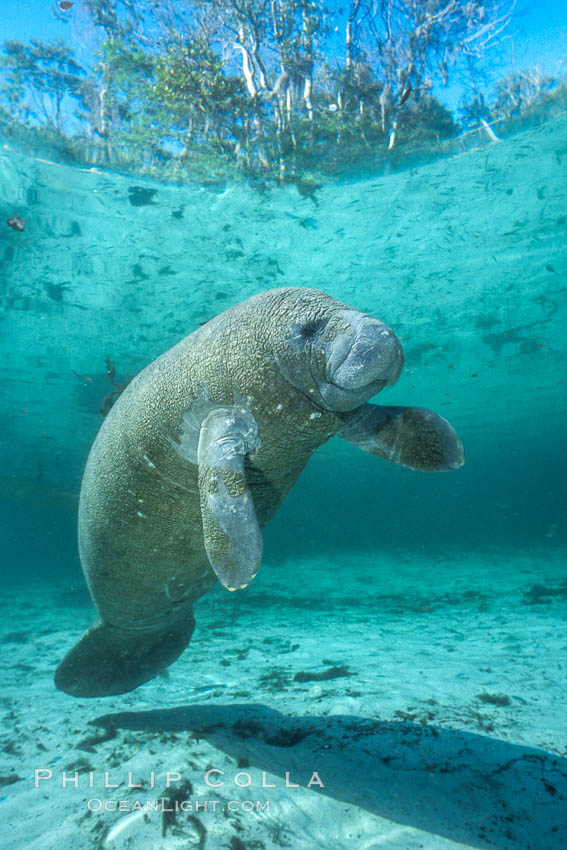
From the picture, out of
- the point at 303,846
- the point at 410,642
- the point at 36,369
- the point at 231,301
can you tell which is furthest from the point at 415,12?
the point at 36,369

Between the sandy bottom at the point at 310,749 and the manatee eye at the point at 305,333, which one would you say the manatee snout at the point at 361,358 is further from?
the sandy bottom at the point at 310,749

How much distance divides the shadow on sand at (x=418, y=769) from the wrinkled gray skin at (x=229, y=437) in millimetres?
1226

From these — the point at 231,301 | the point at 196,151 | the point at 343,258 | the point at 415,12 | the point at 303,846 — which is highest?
the point at 415,12

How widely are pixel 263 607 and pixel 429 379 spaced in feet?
43.0

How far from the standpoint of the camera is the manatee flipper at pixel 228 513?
173 cm

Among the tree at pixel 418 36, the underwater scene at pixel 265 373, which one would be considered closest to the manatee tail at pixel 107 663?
the underwater scene at pixel 265 373

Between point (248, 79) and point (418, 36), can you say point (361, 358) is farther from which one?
point (418, 36)

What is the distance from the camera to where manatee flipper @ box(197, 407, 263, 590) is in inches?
68.2

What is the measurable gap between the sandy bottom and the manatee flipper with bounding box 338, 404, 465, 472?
1818 mm

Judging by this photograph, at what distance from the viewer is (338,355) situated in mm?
1862

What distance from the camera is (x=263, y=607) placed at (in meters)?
12.2

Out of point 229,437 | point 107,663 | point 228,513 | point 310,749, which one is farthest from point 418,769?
point 107,663

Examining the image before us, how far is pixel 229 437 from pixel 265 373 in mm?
366

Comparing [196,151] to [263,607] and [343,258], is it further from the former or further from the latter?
[263,607]
